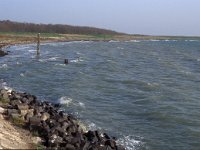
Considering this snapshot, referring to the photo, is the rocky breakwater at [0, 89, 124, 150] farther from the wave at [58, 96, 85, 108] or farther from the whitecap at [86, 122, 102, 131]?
the wave at [58, 96, 85, 108]

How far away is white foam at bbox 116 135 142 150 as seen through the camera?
18.5 m

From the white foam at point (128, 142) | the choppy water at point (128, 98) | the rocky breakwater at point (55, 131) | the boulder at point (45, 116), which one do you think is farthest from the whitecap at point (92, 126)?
the boulder at point (45, 116)

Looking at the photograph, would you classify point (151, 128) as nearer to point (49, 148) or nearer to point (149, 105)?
point (149, 105)

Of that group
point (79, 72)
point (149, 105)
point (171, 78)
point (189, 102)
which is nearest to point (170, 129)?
point (149, 105)

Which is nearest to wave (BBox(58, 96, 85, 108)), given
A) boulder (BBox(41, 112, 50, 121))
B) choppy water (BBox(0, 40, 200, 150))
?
choppy water (BBox(0, 40, 200, 150))

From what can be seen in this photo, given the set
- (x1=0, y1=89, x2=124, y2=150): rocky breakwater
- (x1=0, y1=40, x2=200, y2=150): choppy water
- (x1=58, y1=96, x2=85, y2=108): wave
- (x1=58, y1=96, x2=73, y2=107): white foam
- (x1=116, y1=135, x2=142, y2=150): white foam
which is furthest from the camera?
(x1=58, y1=96, x2=73, y2=107): white foam

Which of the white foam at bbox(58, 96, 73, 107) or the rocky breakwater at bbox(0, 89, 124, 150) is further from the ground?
the rocky breakwater at bbox(0, 89, 124, 150)

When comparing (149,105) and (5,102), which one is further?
(149,105)

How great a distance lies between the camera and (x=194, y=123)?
22.7 metres

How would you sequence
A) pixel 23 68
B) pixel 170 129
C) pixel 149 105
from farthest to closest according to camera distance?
pixel 23 68 → pixel 149 105 → pixel 170 129

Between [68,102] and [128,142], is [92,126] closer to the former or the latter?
[128,142]

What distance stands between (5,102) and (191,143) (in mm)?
8994

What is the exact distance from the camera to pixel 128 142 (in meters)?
19.0

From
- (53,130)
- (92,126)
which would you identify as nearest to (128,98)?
(92,126)
